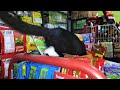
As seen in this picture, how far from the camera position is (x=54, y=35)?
4.52 ft

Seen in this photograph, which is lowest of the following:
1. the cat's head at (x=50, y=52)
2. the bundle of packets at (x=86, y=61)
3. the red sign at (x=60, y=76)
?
the red sign at (x=60, y=76)

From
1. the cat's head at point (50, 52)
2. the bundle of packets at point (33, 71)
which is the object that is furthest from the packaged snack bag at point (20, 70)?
the cat's head at point (50, 52)

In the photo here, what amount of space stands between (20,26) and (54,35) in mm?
222

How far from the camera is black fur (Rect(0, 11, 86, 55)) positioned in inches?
52.0

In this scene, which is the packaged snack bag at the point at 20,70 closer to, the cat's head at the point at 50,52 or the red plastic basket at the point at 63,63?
the red plastic basket at the point at 63,63

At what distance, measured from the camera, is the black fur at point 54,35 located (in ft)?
4.33

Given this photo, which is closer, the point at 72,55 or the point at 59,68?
the point at 59,68

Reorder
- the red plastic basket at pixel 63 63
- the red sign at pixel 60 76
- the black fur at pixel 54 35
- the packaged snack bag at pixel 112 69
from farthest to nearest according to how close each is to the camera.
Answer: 1. the packaged snack bag at pixel 112 69
2. the black fur at pixel 54 35
3. the red sign at pixel 60 76
4. the red plastic basket at pixel 63 63

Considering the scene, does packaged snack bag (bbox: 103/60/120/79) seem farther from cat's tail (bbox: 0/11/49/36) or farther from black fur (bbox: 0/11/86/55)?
cat's tail (bbox: 0/11/49/36)

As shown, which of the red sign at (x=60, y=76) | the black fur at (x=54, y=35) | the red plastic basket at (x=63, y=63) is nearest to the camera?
the red plastic basket at (x=63, y=63)
